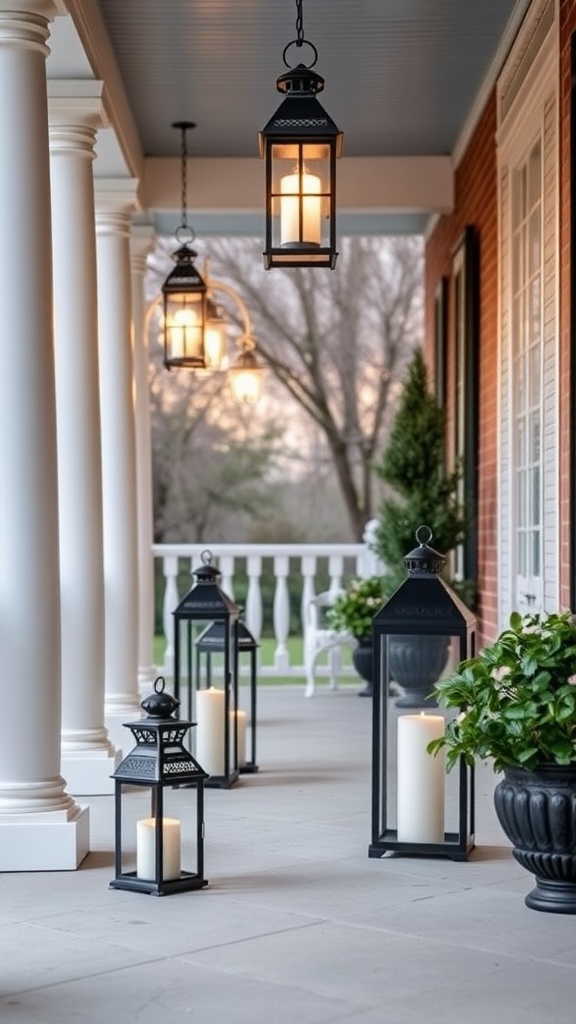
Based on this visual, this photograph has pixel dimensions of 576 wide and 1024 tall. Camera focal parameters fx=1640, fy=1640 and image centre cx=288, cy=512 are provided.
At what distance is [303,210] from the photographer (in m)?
5.92

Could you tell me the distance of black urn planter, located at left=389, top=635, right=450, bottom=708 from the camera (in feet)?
34.2

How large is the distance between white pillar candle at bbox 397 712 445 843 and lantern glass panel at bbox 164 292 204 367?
5248 millimetres

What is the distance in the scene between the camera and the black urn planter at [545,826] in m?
4.97

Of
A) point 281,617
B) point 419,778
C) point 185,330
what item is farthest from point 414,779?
point 281,617

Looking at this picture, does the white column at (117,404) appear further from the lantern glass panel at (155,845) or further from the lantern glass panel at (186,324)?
the lantern glass panel at (155,845)

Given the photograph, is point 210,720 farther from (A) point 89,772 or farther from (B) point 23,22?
(B) point 23,22

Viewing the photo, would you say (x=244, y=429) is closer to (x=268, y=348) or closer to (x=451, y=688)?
(x=268, y=348)

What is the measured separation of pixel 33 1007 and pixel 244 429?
21.9m

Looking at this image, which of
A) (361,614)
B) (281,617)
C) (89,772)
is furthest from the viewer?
(281,617)

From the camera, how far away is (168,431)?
25.7 metres

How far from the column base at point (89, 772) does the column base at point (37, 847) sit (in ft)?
5.68

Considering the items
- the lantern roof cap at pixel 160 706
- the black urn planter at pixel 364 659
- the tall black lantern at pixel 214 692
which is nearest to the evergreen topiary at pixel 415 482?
the black urn planter at pixel 364 659

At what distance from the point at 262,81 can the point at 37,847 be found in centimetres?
574

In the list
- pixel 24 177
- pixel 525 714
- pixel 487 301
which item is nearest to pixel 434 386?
pixel 487 301
